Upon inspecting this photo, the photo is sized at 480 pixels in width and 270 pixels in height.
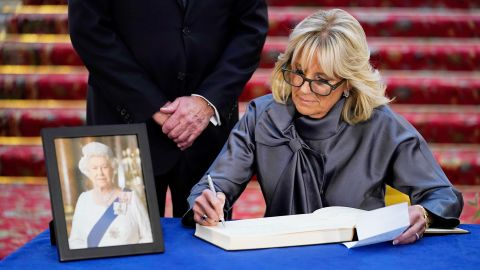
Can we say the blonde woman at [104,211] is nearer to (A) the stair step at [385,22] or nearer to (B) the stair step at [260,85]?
(B) the stair step at [260,85]

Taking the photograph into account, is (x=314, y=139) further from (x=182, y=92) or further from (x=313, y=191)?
(x=182, y=92)

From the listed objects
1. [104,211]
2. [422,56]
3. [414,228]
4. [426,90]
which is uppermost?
[104,211]

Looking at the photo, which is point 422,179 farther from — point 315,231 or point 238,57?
point 238,57

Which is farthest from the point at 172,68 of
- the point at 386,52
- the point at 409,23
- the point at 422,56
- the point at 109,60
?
the point at 409,23

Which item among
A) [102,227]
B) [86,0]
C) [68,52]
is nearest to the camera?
[102,227]

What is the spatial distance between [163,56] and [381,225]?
0.95 m

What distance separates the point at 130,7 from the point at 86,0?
0.14 m

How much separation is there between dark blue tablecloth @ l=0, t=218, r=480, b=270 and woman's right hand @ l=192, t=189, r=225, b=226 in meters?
0.05

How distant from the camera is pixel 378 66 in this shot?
514 centimetres

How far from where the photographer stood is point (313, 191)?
2312 mm

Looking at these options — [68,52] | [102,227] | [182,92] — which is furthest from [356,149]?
[68,52]

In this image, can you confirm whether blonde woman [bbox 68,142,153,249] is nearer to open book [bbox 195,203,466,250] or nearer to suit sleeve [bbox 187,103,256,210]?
open book [bbox 195,203,466,250]

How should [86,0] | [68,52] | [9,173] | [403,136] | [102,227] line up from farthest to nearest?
[68,52] → [9,173] → [86,0] → [403,136] → [102,227]

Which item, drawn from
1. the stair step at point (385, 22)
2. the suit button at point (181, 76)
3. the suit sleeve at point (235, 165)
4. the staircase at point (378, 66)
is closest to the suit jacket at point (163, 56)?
the suit button at point (181, 76)
